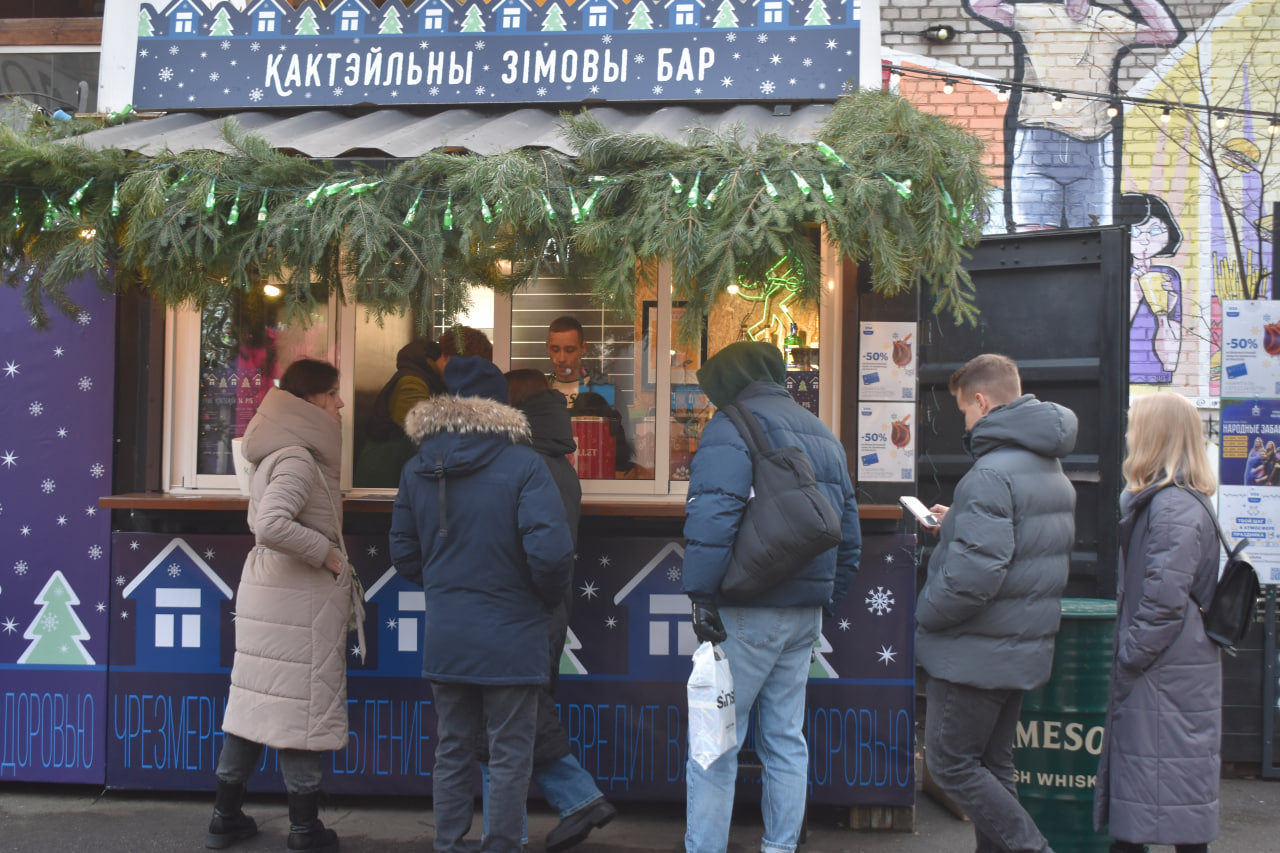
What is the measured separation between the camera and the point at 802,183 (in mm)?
3283

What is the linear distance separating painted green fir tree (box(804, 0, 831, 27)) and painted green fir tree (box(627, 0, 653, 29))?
2.36 feet

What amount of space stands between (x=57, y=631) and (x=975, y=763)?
4.01 meters

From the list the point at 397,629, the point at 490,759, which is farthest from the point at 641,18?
the point at 490,759

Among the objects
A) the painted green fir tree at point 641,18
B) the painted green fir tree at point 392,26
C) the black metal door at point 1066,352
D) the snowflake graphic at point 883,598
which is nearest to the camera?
the snowflake graphic at point 883,598

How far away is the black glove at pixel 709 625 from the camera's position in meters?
3.40

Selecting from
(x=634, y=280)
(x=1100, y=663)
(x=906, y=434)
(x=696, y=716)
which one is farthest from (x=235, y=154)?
(x=1100, y=663)

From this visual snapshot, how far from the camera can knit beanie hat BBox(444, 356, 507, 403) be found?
3707 mm

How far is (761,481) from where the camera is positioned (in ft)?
11.3

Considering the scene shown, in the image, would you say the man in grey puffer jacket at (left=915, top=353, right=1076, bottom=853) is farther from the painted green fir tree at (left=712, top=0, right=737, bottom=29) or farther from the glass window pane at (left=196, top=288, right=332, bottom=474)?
the glass window pane at (left=196, top=288, right=332, bottom=474)

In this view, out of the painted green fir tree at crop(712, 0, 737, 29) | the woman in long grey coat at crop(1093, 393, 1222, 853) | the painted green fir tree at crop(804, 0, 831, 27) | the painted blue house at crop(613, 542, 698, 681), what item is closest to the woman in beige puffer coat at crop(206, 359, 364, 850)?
the painted blue house at crop(613, 542, 698, 681)

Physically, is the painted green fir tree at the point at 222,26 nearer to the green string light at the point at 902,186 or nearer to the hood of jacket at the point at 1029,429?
the green string light at the point at 902,186

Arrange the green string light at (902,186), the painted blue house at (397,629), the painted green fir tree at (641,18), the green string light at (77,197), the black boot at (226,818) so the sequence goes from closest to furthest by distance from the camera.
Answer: the green string light at (902,186) < the green string light at (77,197) < the black boot at (226,818) < the painted blue house at (397,629) < the painted green fir tree at (641,18)

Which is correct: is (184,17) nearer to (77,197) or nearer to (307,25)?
(307,25)

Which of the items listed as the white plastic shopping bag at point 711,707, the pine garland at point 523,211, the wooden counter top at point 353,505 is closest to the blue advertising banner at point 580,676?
the wooden counter top at point 353,505
